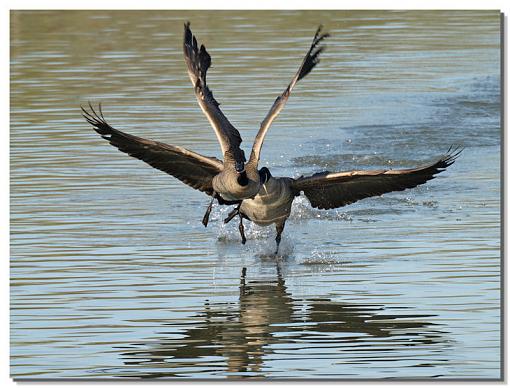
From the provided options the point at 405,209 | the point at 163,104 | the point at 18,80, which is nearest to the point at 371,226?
the point at 405,209

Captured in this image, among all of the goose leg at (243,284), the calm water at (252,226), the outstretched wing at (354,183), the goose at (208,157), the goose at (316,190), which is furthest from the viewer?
the goose at (316,190)

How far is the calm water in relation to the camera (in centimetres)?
946

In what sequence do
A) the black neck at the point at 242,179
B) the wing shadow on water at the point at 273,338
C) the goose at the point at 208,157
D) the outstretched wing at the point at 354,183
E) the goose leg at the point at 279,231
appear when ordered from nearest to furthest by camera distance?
the wing shadow on water at the point at 273,338
the black neck at the point at 242,179
the goose at the point at 208,157
the outstretched wing at the point at 354,183
the goose leg at the point at 279,231

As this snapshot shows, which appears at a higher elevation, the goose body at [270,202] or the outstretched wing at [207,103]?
the outstretched wing at [207,103]

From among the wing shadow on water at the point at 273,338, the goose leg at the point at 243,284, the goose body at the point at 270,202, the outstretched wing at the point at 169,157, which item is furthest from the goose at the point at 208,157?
the wing shadow on water at the point at 273,338

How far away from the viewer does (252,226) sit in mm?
13023

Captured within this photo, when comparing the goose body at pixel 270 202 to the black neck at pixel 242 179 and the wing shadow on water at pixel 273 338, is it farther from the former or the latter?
the wing shadow on water at pixel 273 338

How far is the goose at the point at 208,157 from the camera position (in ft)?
35.4

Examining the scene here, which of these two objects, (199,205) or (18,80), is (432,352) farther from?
(18,80)

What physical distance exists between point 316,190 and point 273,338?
7.58ft

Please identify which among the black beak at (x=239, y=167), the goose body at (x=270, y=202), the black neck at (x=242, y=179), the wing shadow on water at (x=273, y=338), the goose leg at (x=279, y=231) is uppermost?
the black beak at (x=239, y=167)

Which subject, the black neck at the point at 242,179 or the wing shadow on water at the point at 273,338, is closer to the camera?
the wing shadow on water at the point at 273,338
